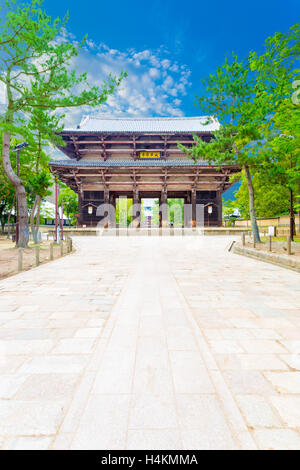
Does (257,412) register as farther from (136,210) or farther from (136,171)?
Answer: (136,171)

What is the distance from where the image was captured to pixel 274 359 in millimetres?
2186

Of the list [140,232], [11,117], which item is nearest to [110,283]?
[11,117]

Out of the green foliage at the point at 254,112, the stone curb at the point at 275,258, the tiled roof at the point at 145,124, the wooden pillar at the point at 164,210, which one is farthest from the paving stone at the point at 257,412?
the tiled roof at the point at 145,124

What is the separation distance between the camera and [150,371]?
6.48 feet

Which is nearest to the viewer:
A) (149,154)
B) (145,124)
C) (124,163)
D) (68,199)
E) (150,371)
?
(150,371)

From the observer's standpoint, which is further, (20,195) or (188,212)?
(188,212)

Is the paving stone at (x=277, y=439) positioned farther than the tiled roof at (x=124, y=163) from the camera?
No

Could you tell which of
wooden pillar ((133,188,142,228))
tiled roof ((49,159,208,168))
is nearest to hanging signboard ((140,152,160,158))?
tiled roof ((49,159,208,168))

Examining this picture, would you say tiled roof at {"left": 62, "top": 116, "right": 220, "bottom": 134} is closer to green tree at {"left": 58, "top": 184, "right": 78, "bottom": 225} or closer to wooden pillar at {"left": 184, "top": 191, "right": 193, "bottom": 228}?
wooden pillar at {"left": 184, "top": 191, "right": 193, "bottom": 228}

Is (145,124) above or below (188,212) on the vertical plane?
above

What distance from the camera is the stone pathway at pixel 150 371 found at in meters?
1.38

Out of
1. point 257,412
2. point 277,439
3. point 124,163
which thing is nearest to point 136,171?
point 124,163

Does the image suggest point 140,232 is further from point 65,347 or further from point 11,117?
point 65,347

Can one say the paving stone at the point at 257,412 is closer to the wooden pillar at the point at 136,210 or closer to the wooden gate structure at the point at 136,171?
the wooden gate structure at the point at 136,171
